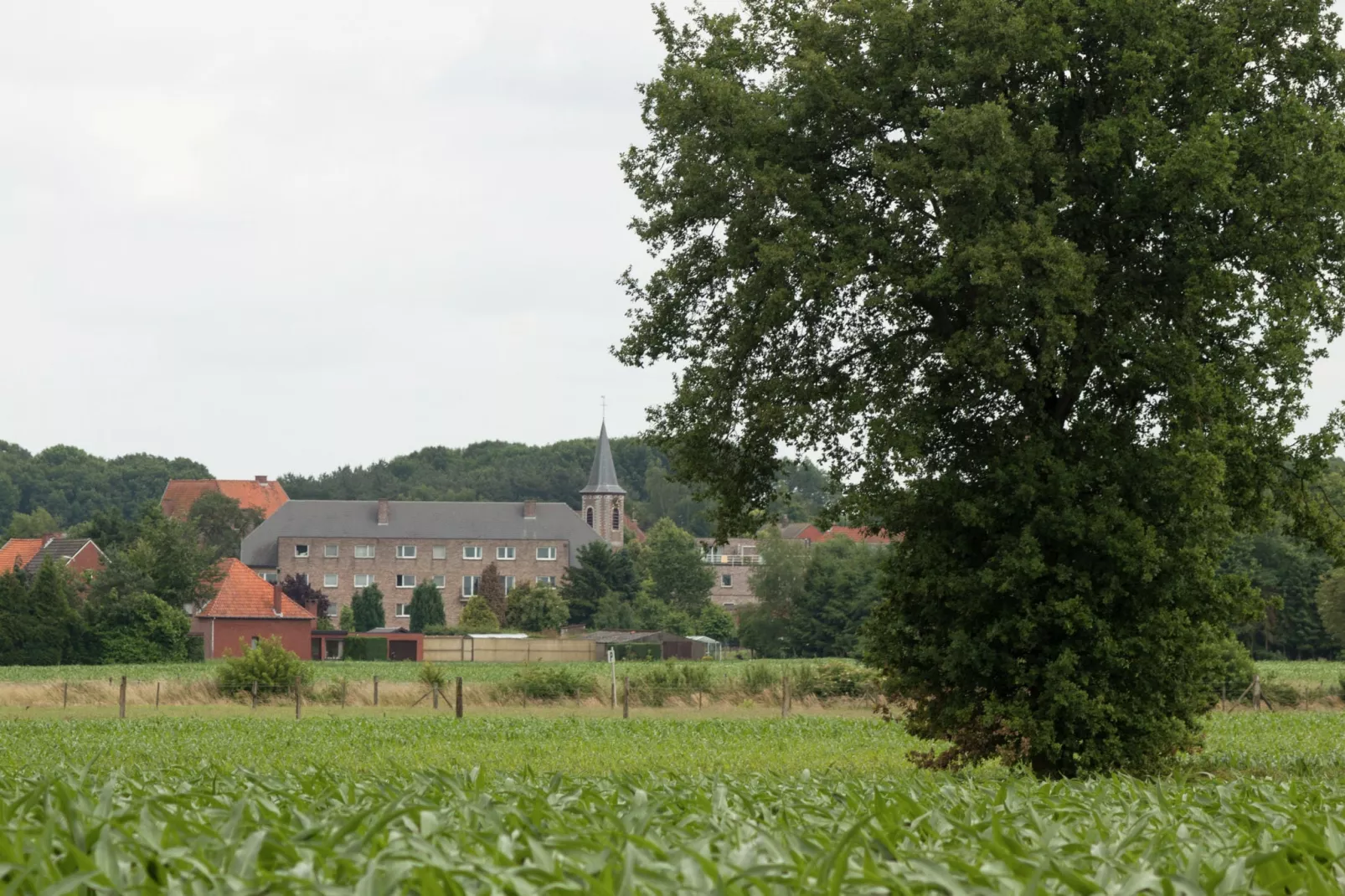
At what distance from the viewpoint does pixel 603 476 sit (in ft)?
445

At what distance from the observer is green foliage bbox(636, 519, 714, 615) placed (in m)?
112

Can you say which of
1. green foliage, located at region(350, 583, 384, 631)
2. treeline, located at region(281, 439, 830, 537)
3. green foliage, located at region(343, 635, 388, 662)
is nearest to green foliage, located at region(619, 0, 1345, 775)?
green foliage, located at region(343, 635, 388, 662)

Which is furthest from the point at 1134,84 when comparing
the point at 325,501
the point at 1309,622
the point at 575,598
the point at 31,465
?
the point at 31,465

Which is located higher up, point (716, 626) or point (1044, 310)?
point (1044, 310)

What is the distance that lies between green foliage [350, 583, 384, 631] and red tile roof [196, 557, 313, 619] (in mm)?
21915

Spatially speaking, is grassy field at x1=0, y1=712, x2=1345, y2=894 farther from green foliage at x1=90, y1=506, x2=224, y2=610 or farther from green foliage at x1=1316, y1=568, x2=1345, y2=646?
green foliage at x1=90, y1=506, x2=224, y2=610

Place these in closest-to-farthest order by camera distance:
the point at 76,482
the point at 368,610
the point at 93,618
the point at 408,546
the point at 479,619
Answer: the point at 93,618 < the point at 479,619 < the point at 368,610 < the point at 408,546 < the point at 76,482

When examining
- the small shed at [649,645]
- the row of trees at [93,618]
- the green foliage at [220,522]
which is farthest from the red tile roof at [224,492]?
the row of trees at [93,618]

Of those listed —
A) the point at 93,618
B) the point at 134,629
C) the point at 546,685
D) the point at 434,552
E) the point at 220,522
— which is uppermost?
the point at 220,522

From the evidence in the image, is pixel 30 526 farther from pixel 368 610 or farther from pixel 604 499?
pixel 604 499

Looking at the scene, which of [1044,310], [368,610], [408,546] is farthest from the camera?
[408,546]

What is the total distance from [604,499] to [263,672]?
89.5m

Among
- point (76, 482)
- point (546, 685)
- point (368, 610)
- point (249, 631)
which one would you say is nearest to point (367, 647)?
point (249, 631)

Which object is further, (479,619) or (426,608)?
(426,608)
